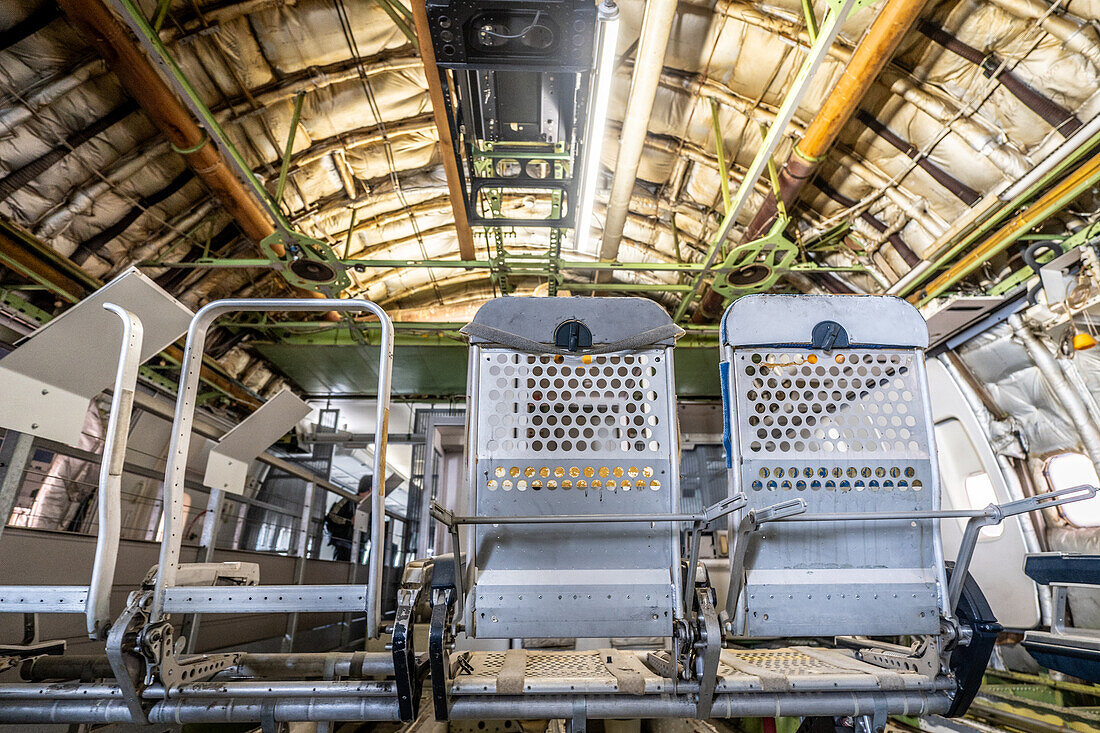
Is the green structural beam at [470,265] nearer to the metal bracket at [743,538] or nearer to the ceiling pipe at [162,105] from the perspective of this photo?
the ceiling pipe at [162,105]

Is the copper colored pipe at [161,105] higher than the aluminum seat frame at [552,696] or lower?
higher

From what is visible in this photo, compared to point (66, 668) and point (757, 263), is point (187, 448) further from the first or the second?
point (757, 263)

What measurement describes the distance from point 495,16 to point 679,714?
3.48 metres

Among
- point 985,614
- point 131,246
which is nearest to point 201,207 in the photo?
point 131,246

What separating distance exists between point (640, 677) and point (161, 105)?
17.5 feet

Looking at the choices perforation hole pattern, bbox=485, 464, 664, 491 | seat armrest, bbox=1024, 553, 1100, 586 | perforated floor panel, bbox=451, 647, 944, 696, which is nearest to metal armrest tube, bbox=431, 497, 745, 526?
perforation hole pattern, bbox=485, 464, 664, 491

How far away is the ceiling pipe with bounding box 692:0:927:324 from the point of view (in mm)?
3547

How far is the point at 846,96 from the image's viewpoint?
4121 millimetres

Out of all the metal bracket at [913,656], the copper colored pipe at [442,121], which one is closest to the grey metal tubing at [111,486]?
the metal bracket at [913,656]

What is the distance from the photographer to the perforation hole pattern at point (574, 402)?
1.79 m

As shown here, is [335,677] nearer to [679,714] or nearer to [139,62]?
[679,714]

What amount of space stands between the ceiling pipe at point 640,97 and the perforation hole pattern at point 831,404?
3145mm

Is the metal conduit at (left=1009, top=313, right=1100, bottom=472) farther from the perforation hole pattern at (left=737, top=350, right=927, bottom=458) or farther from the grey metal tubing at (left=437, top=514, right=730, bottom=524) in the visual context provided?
the grey metal tubing at (left=437, top=514, right=730, bottom=524)

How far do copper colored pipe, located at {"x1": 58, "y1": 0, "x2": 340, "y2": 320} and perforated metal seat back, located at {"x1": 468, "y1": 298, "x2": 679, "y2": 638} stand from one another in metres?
4.20
